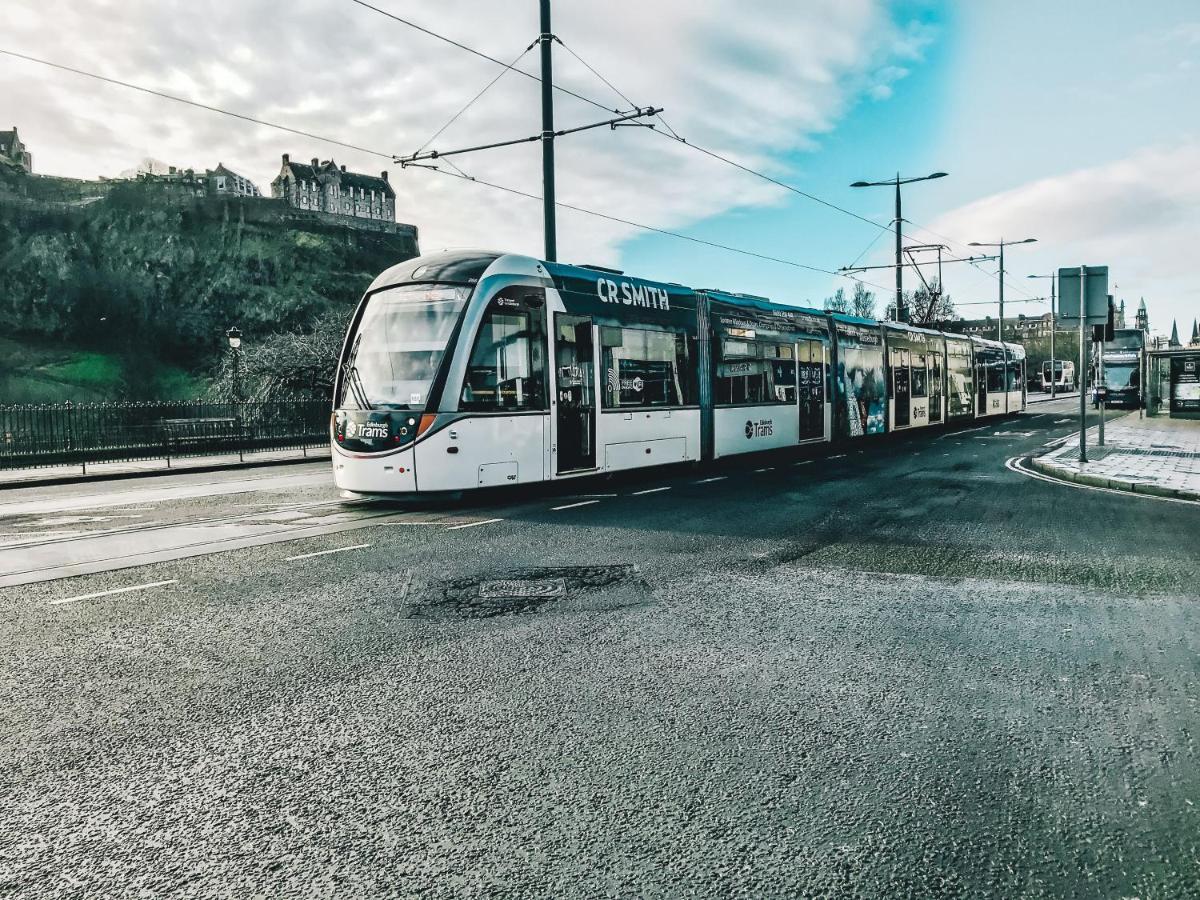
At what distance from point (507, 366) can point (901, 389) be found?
17128 mm

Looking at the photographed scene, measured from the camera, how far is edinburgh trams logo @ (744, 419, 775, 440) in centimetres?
1660

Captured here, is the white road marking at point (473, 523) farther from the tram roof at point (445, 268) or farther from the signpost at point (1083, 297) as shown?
the signpost at point (1083, 297)

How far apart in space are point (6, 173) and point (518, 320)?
96.1m

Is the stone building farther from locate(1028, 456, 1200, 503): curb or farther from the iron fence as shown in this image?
locate(1028, 456, 1200, 503): curb

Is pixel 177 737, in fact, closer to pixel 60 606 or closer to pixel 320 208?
pixel 60 606

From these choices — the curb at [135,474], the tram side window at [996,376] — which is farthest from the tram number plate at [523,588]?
the tram side window at [996,376]

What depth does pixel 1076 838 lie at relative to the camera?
261cm

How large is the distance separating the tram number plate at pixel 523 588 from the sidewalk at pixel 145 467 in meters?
15.8

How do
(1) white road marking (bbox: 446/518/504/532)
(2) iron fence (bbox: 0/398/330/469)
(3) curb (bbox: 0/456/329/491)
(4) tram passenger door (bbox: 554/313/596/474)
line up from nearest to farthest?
(1) white road marking (bbox: 446/518/504/532) < (4) tram passenger door (bbox: 554/313/596/474) < (3) curb (bbox: 0/456/329/491) < (2) iron fence (bbox: 0/398/330/469)

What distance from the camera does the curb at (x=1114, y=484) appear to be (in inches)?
442

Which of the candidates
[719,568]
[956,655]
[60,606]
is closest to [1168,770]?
[956,655]

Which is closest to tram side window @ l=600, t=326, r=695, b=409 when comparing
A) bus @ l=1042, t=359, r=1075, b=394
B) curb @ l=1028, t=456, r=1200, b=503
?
curb @ l=1028, t=456, r=1200, b=503

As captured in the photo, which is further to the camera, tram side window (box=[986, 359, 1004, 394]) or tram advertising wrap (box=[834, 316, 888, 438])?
tram side window (box=[986, 359, 1004, 394])

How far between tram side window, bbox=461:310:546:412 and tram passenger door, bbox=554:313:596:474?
0.38 m
